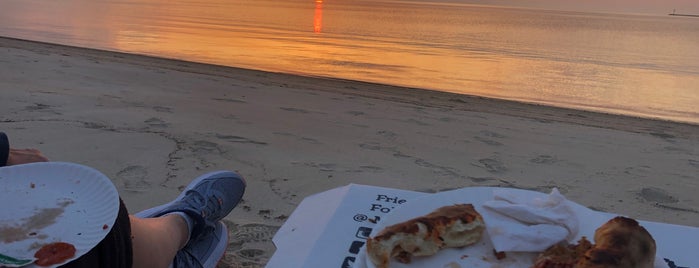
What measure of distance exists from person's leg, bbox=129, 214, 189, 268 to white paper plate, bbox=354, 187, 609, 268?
84 centimetres

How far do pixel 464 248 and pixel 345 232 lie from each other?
1.29 feet

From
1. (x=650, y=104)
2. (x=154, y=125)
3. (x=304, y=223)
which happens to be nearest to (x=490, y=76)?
(x=650, y=104)

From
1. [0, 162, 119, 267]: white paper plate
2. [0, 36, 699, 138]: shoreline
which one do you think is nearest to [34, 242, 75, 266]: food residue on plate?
[0, 162, 119, 267]: white paper plate

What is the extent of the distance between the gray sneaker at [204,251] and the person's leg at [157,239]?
0.07 meters

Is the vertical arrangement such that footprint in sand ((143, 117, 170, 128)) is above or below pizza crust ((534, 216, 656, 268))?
below

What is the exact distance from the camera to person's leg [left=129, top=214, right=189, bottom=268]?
70.2 inches

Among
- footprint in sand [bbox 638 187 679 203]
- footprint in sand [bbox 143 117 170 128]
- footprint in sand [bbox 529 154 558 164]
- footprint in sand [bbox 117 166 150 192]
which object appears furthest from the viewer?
footprint in sand [bbox 143 117 170 128]

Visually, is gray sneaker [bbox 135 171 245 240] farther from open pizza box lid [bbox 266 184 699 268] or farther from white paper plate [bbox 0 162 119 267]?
white paper plate [bbox 0 162 119 267]

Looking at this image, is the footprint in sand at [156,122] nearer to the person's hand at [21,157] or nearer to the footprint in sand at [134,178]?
the footprint in sand at [134,178]

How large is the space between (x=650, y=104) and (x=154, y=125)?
9.76 meters

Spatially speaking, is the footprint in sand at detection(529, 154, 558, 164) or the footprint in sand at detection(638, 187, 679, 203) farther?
the footprint in sand at detection(529, 154, 558, 164)

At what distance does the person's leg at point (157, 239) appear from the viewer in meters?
1.78

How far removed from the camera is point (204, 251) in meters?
2.29

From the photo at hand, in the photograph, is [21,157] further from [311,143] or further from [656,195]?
[656,195]
